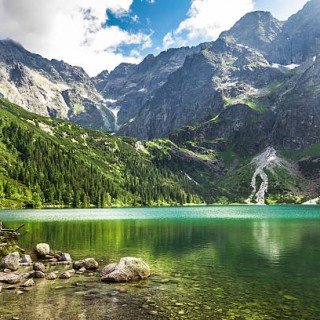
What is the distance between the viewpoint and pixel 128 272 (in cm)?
4347

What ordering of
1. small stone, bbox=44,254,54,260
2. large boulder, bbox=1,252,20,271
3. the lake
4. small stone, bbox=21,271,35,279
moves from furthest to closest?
1. small stone, bbox=44,254,54,260
2. large boulder, bbox=1,252,20,271
3. small stone, bbox=21,271,35,279
4. the lake

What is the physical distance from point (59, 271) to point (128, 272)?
10564mm

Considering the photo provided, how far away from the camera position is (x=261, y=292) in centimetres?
3788

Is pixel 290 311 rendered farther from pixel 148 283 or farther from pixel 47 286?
A: pixel 47 286

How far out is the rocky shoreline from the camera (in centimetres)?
4166

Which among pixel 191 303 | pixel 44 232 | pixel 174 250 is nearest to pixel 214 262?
pixel 174 250

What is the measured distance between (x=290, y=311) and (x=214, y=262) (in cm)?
2366

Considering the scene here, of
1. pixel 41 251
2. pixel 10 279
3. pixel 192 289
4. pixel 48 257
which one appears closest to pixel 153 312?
pixel 192 289

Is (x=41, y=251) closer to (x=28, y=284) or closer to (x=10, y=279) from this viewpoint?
(x=10, y=279)

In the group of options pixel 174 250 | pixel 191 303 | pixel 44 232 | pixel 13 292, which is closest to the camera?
pixel 191 303

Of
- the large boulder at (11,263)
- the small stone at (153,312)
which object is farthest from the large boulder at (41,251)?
the small stone at (153,312)

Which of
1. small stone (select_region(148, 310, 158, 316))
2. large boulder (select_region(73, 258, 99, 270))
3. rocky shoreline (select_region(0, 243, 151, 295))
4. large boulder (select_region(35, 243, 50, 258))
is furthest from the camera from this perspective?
large boulder (select_region(35, 243, 50, 258))

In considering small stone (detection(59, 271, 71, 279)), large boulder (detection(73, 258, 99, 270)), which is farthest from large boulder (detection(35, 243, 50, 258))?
small stone (detection(59, 271, 71, 279))

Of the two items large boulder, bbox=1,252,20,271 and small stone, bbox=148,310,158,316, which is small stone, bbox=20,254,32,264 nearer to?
large boulder, bbox=1,252,20,271
